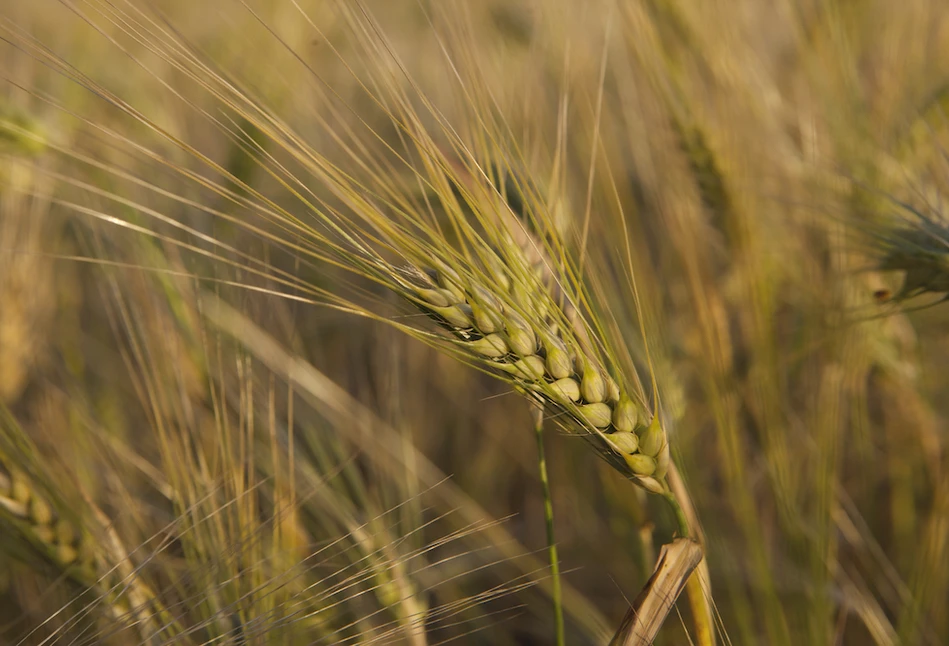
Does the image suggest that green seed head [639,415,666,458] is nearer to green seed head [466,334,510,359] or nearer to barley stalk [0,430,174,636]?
green seed head [466,334,510,359]

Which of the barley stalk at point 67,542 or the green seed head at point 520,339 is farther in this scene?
the barley stalk at point 67,542

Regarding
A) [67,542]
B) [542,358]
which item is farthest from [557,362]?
[67,542]

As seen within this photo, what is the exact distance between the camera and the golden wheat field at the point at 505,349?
428 millimetres

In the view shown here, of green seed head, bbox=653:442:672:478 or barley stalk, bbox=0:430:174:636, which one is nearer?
green seed head, bbox=653:442:672:478

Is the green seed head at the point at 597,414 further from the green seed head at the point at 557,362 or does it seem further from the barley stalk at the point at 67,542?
the barley stalk at the point at 67,542

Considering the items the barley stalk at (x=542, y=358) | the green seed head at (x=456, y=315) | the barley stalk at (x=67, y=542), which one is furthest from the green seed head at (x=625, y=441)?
the barley stalk at (x=67, y=542)

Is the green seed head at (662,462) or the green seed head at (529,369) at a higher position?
the green seed head at (529,369)

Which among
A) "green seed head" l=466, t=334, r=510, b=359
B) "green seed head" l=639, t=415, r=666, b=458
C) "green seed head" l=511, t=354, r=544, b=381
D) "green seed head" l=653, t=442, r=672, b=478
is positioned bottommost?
"green seed head" l=653, t=442, r=672, b=478

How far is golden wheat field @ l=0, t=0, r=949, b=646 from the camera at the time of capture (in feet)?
1.40

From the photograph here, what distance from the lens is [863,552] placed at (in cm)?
84

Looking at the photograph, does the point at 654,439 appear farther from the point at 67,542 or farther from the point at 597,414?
the point at 67,542

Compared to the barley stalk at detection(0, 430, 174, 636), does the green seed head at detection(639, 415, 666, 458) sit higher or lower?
higher

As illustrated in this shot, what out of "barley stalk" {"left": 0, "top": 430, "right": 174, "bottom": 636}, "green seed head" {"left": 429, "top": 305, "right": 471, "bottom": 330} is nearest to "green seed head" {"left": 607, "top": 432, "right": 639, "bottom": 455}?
"green seed head" {"left": 429, "top": 305, "right": 471, "bottom": 330}

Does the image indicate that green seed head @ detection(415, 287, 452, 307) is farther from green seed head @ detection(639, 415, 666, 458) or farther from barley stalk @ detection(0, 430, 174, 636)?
barley stalk @ detection(0, 430, 174, 636)
